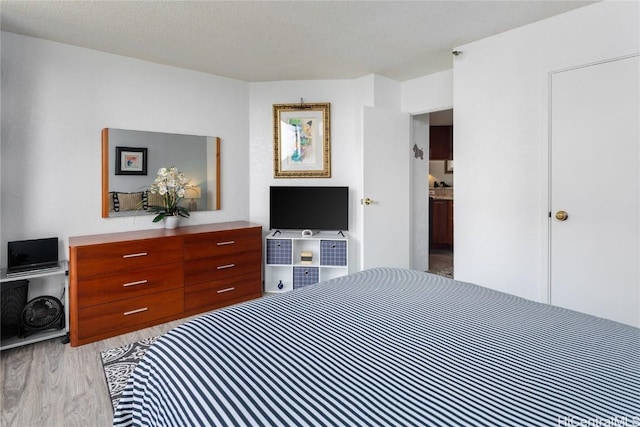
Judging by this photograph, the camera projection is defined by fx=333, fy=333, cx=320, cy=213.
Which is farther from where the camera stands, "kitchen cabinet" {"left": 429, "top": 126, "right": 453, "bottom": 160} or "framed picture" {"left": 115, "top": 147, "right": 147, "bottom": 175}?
"kitchen cabinet" {"left": 429, "top": 126, "right": 453, "bottom": 160}

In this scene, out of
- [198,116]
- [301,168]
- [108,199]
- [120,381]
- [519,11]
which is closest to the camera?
[120,381]

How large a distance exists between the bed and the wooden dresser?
1802 millimetres

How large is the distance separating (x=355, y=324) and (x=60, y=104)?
10.3 ft

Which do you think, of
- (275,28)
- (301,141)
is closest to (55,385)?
(275,28)

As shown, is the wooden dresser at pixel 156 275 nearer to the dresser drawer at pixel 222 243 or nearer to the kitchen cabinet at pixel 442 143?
the dresser drawer at pixel 222 243

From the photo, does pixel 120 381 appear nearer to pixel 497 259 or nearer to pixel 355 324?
pixel 355 324

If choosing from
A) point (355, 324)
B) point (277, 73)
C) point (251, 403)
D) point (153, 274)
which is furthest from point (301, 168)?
point (251, 403)

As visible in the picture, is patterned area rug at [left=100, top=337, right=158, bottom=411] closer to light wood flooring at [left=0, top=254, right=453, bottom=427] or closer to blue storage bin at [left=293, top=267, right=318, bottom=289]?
light wood flooring at [left=0, top=254, right=453, bottom=427]

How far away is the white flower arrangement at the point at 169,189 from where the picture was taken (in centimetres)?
319

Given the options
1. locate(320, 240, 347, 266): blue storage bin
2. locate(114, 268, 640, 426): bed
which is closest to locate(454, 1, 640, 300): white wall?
locate(320, 240, 347, 266): blue storage bin

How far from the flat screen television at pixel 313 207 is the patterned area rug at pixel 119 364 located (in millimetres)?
1791

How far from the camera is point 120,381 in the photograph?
81.0 inches

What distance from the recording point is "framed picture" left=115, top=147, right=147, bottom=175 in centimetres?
310

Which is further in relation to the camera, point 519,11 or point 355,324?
point 519,11
